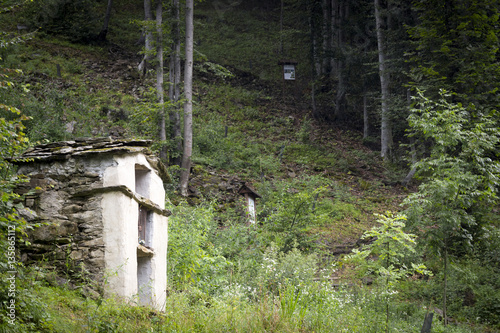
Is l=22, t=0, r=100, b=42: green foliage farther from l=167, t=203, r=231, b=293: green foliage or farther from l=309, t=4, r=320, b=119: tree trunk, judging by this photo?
l=167, t=203, r=231, b=293: green foliage

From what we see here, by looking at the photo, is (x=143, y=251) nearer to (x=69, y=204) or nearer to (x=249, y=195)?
(x=69, y=204)

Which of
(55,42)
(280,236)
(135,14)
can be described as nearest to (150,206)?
(280,236)

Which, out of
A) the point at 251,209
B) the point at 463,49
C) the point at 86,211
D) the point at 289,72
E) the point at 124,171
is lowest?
the point at 251,209

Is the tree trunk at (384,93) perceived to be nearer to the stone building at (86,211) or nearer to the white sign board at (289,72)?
the white sign board at (289,72)

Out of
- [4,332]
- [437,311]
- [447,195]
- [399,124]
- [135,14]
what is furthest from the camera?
[135,14]

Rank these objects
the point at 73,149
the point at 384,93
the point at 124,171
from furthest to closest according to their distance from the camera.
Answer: the point at 384,93 → the point at 124,171 → the point at 73,149

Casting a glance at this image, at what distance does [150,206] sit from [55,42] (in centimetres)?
2184

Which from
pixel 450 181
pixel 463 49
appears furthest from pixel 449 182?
pixel 463 49

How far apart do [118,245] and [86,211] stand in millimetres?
691

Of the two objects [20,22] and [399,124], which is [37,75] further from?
[399,124]

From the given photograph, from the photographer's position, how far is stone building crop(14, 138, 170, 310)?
564 centimetres

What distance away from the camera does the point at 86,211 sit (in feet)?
18.9

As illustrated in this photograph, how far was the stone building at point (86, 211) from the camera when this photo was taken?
18.5ft

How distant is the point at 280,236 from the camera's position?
11094 mm
